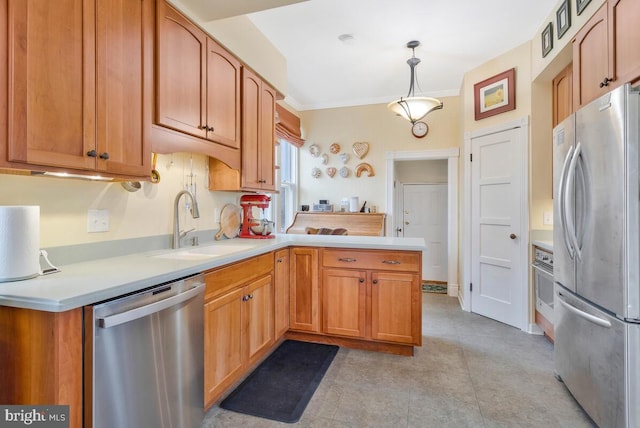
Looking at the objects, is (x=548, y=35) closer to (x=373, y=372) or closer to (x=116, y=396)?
(x=373, y=372)

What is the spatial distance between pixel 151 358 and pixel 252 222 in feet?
5.67

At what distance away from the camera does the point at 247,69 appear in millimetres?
2678

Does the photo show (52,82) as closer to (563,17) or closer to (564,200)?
(564,200)

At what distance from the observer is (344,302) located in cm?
274

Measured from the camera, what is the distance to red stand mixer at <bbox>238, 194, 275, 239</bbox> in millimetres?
2986

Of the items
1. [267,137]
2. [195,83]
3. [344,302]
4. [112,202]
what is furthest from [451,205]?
[112,202]

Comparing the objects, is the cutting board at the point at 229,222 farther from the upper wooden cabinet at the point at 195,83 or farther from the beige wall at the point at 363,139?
the beige wall at the point at 363,139

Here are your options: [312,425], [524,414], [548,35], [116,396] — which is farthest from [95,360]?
[548,35]

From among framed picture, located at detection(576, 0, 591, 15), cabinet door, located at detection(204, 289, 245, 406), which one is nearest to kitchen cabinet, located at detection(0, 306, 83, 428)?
cabinet door, located at detection(204, 289, 245, 406)

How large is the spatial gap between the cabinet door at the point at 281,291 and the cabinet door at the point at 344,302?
1.04ft

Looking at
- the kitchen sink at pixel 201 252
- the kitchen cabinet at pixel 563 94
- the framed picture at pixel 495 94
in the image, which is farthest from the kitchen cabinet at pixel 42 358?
the framed picture at pixel 495 94

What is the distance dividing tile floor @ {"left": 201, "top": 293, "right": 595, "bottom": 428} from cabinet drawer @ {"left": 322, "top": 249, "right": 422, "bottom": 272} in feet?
2.35

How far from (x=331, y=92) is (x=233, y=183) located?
2.62 m

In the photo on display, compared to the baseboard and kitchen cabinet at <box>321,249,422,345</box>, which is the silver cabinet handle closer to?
kitchen cabinet at <box>321,249,422,345</box>
